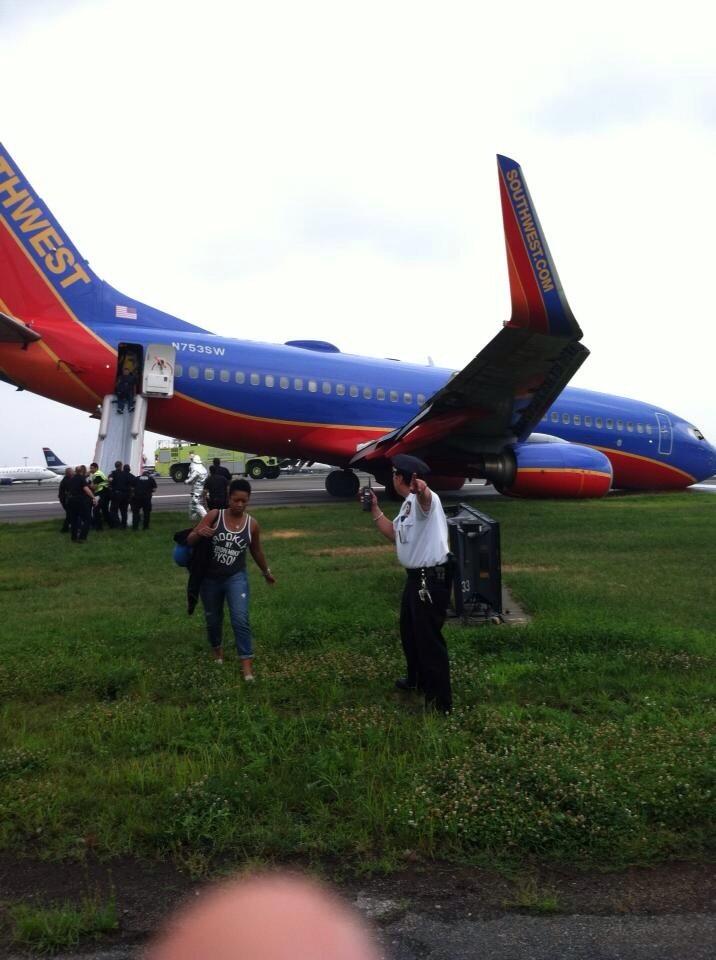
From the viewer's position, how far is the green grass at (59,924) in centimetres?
283

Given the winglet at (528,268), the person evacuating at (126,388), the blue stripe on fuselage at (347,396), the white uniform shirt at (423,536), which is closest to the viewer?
the white uniform shirt at (423,536)

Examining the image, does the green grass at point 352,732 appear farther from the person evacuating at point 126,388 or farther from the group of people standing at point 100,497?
the person evacuating at point 126,388

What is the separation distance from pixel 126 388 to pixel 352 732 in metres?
15.7

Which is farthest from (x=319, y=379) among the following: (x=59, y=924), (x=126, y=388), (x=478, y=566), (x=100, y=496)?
(x=59, y=924)

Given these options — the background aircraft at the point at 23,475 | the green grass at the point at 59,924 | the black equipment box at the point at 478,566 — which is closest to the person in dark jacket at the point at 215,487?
the black equipment box at the point at 478,566

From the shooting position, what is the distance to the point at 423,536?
5242 millimetres

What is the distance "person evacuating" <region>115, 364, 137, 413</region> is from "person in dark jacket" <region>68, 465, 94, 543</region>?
14.1 ft

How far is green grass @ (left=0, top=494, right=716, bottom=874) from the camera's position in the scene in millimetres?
3586

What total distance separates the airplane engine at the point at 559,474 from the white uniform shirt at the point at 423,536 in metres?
14.8

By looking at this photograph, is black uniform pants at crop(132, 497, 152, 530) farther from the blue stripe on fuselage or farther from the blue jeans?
the blue jeans

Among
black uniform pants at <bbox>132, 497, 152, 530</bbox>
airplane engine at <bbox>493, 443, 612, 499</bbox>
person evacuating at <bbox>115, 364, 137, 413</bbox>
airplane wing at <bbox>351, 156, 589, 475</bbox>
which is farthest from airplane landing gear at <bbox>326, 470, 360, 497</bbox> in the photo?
black uniform pants at <bbox>132, 497, 152, 530</bbox>

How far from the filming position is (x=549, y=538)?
1377 centimetres

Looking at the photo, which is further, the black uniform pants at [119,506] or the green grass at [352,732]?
the black uniform pants at [119,506]

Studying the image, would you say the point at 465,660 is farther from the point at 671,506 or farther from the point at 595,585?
the point at 671,506
